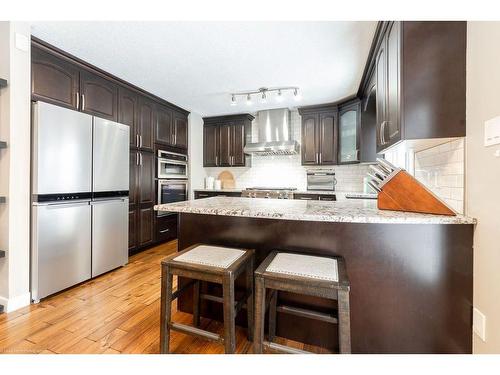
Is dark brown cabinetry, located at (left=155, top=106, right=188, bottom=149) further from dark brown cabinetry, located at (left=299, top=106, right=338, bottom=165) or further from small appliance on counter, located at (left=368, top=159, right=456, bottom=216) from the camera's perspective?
small appliance on counter, located at (left=368, top=159, right=456, bottom=216)

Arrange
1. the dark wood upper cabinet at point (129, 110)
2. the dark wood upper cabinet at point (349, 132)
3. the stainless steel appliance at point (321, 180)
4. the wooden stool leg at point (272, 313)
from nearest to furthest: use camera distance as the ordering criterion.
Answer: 1. the wooden stool leg at point (272, 313)
2. the dark wood upper cabinet at point (129, 110)
3. the dark wood upper cabinet at point (349, 132)
4. the stainless steel appliance at point (321, 180)

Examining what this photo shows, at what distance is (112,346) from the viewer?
148 cm

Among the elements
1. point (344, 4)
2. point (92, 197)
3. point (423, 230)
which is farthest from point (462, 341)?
point (92, 197)

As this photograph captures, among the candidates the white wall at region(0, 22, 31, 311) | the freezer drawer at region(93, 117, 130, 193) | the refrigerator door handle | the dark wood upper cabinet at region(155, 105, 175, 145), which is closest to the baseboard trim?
the white wall at region(0, 22, 31, 311)

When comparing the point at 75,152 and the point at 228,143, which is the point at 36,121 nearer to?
the point at 75,152

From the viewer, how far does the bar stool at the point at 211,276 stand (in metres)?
1.17

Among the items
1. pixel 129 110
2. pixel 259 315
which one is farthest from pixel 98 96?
pixel 259 315

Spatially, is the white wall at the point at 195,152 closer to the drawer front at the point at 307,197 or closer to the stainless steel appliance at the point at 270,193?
the stainless steel appliance at the point at 270,193

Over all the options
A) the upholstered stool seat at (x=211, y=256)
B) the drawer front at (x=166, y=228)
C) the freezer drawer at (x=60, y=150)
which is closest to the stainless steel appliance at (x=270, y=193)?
the drawer front at (x=166, y=228)

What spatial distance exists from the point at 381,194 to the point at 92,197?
8.78 feet

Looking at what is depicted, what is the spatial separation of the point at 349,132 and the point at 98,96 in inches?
138

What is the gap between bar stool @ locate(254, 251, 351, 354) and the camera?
1054mm

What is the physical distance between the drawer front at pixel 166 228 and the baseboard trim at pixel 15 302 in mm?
1740

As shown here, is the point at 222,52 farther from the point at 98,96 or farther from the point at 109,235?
the point at 109,235
